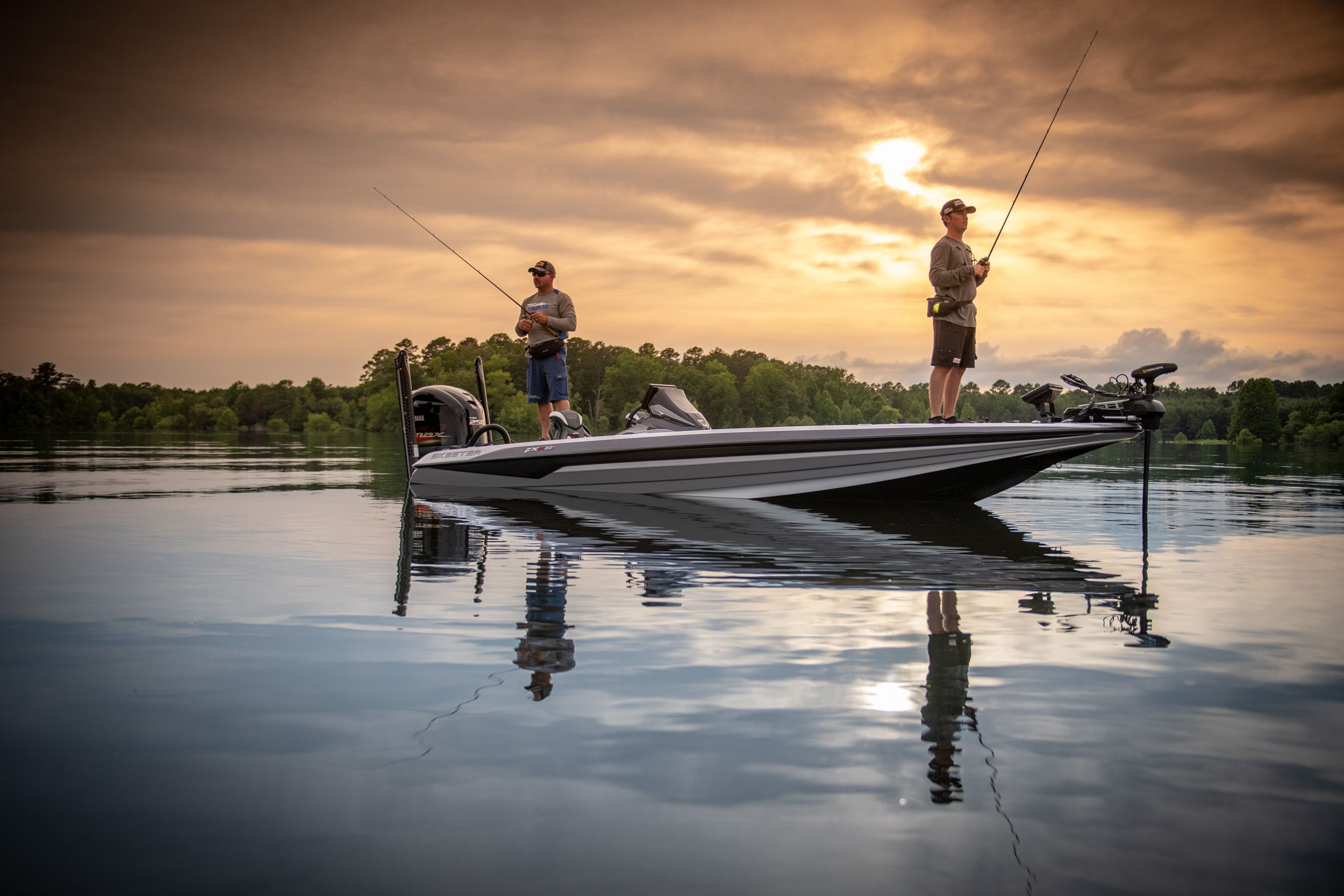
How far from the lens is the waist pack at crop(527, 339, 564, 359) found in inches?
456

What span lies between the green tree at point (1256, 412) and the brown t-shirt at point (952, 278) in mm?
87872

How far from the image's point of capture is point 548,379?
11.9 meters

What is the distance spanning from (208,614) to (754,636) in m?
2.51

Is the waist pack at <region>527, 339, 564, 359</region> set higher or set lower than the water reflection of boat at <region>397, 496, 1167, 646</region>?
higher

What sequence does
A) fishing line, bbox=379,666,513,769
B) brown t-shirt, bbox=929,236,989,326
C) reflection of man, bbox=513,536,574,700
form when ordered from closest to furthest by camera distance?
1. fishing line, bbox=379,666,513,769
2. reflection of man, bbox=513,536,574,700
3. brown t-shirt, bbox=929,236,989,326

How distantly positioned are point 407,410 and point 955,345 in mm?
7014

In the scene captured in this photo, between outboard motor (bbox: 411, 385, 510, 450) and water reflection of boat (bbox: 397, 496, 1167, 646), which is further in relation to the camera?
outboard motor (bbox: 411, 385, 510, 450)

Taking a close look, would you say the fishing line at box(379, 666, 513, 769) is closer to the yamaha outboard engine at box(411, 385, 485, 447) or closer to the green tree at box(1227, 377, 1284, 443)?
the yamaha outboard engine at box(411, 385, 485, 447)

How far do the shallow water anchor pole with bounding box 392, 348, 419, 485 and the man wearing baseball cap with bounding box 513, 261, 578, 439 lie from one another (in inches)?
66.2

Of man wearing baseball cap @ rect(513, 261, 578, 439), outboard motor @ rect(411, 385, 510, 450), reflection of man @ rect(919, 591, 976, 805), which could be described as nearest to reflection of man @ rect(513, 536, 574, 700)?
reflection of man @ rect(919, 591, 976, 805)

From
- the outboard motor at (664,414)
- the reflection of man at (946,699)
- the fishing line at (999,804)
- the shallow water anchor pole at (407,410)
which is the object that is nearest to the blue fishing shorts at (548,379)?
the outboard motor at (664,414)

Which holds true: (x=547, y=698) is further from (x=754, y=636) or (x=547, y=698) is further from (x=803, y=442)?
(x=803, y=442)

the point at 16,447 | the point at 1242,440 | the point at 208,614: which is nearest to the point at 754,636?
the point at 208,614

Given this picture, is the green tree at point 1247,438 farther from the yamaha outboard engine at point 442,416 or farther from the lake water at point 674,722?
the lake water at point 674,722
